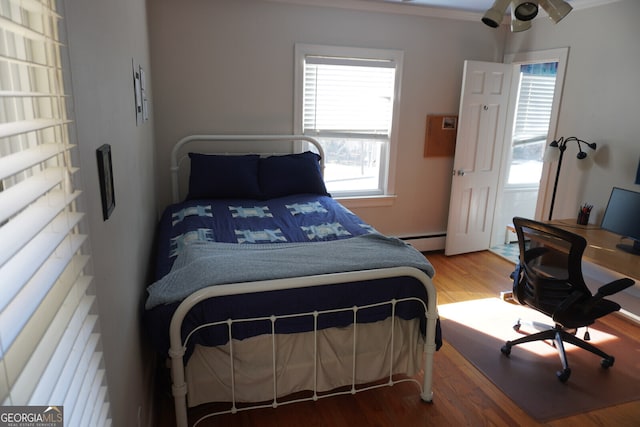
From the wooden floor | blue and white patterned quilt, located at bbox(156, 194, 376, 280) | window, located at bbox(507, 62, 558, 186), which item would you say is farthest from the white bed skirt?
window, located at bbox(507, 62, 558, 186)

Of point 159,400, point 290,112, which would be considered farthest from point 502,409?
point 290,112

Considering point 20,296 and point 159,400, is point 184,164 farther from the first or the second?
point 20,296

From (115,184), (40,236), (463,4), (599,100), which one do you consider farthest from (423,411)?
(463,4)

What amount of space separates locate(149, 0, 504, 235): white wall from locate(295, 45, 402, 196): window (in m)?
0.10

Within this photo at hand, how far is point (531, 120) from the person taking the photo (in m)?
4.77

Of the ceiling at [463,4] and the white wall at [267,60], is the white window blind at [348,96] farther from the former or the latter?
the ceiling at [463,4]

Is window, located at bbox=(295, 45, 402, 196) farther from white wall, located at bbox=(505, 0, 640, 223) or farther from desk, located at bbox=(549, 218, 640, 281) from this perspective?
desk, located at bbox=(549, 218, 640, 281)

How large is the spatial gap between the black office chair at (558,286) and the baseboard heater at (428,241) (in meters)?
1.77

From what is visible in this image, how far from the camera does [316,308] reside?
75.7 inches

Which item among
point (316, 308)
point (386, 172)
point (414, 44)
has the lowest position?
point (316, 308)

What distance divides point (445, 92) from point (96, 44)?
3.56m

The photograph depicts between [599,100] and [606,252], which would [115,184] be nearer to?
[606,252]

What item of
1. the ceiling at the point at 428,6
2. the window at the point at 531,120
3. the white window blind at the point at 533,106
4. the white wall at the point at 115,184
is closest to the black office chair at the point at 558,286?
the white wall at the point at 115,184

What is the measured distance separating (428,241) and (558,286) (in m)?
2.05
